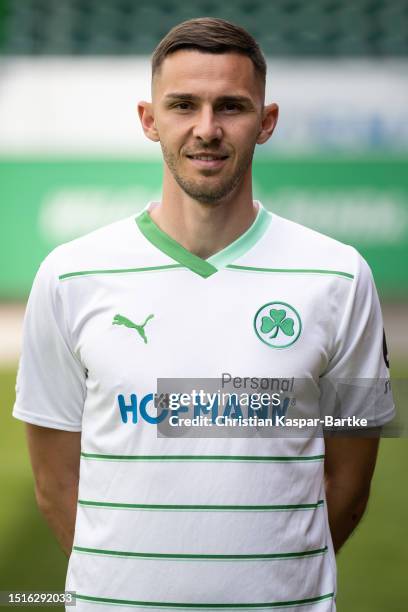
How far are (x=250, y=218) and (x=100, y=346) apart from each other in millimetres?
412

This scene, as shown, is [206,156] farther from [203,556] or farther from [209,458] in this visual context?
[203,556]

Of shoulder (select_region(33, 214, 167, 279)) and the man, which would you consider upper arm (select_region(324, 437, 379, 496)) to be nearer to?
the man

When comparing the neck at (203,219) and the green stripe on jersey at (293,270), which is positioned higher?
the neck at (203,219)

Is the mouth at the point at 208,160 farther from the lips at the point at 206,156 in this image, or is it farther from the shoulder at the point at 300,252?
the shoulder at the point at 300,252

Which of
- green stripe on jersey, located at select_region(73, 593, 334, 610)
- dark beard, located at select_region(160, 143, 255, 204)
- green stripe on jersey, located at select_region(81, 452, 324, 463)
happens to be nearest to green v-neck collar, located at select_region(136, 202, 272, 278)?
A: dark beard, located at select_region(160, 143, 255, 204)

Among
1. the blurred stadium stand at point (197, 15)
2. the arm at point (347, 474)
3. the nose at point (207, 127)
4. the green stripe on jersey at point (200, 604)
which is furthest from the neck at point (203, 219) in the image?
the blurred stadium stand at point (197, 15)

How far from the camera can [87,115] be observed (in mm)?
10445

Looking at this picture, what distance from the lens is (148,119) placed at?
7.43 feet

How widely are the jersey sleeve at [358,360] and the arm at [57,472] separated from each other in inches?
22.0

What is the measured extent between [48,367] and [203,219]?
45 cm

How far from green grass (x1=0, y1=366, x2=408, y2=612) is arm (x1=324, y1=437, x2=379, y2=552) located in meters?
1.80

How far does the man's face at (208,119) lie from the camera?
208 cm

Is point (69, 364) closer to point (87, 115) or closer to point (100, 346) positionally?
point (100, 346)

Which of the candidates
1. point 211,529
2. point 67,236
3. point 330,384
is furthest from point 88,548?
point 67,236
